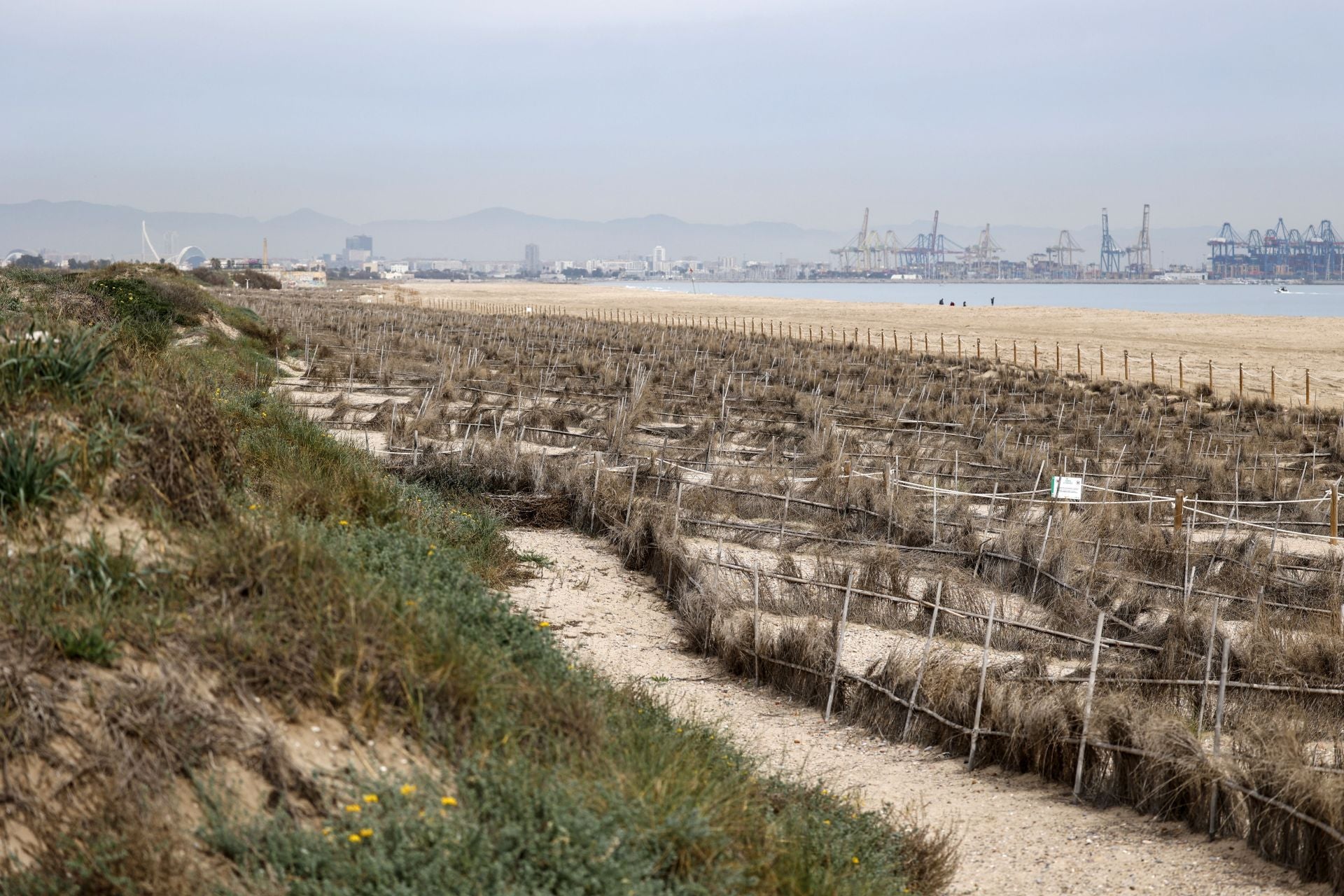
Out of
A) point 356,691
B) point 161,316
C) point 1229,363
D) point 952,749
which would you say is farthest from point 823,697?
point 1229,363

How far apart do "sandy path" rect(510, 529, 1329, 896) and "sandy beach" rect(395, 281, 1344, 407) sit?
2886cm

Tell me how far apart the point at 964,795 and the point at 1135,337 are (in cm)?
5730

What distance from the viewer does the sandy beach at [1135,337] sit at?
133ft

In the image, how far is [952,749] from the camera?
29.3 feet

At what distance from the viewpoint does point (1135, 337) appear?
60.1 m

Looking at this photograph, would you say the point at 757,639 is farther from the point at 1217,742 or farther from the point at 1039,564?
the point at 1039,564

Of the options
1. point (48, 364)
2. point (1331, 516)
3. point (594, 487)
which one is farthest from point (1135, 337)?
point (48, 364)

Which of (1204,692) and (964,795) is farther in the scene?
(1204,692)

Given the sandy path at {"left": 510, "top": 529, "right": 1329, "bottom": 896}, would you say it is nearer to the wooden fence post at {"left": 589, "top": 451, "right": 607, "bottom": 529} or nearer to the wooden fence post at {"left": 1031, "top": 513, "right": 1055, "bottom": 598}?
the wooden fence post at {"left": 589, "top": 451, "right": 607, "bottom": 529}

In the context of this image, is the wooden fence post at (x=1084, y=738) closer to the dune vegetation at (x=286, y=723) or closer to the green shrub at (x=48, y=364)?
the dune vegetation at (x=286, y=723)

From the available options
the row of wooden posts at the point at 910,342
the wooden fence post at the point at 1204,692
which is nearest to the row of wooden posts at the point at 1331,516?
the wooden fence post at the point at 1204,692

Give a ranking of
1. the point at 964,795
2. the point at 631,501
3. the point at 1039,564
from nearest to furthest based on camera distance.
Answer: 1. the point at 964,795
2. the point at 1039,564
3. the point at 631,501

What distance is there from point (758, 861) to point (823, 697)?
4911 millimetres

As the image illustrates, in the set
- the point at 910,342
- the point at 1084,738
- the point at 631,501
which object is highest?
the point at 910,342
